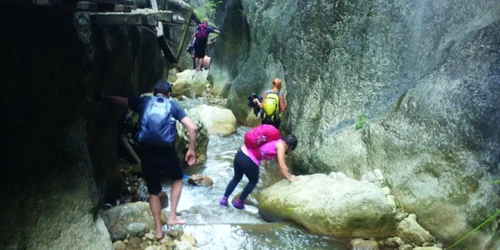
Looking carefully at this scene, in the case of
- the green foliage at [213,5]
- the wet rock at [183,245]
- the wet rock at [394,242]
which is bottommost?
the wet rock at [183,245]

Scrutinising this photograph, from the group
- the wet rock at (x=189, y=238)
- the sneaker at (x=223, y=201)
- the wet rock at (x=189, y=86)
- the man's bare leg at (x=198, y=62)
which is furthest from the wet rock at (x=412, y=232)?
the man's bare leg at (x=198, y=62)

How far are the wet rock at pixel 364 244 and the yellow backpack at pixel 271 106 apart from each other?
127 inches

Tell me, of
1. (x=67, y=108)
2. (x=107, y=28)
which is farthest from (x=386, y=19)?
(x=67, y=108)

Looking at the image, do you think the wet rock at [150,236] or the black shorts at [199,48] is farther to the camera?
the black shorts at [199,48]

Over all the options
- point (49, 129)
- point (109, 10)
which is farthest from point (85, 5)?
point (49, 129)

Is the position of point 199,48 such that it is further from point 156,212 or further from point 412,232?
point 412,232

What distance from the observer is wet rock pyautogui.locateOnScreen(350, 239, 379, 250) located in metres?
5.38

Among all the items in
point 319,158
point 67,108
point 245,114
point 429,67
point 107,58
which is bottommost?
point 245,114

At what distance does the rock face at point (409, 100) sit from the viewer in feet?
A: 16.9

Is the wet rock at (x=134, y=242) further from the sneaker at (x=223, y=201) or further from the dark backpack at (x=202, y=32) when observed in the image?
the dark backpack at (x=202, y=32)

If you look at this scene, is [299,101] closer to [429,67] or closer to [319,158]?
[319,158]

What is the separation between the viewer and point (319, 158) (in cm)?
760

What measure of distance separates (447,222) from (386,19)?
12.2 ft

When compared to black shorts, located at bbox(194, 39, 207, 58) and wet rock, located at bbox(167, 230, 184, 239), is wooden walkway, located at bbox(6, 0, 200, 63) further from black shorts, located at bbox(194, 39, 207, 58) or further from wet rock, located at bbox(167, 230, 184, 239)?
black shorts, located at bbox(194, 39, 207, 58)
